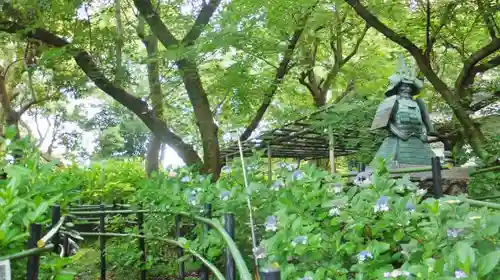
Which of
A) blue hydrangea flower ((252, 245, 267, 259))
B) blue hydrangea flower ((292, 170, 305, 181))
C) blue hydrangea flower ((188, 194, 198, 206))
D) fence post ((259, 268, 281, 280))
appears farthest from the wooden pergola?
fence post ((259, 268, 281, 280))

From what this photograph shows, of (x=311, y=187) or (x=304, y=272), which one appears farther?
(x=311, y=187)

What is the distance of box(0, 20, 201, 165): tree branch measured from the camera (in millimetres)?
6852

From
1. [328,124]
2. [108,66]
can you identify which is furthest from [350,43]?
[108,66]

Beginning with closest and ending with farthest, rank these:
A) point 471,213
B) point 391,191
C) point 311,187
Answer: point 471,213, point 391,191, point 311,187

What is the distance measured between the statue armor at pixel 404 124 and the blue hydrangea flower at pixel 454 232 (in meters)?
4.54

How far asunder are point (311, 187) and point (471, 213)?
2.65 ft

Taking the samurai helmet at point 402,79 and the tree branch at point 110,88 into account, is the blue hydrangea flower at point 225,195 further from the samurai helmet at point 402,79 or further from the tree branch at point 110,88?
the tree branch at point 110,88

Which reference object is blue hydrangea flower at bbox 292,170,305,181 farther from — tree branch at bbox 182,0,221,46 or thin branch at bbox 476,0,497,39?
thin branch at bbox 476,0,497,39

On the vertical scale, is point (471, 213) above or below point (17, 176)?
below

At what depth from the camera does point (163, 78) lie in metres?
7.68

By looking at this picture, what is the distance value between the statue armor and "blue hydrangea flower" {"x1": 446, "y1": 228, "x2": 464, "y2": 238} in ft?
14.9

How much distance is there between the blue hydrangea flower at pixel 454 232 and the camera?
1355mm

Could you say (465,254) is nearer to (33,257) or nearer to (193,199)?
(33,257)

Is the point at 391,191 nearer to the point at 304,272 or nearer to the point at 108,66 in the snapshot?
the point at 304,272
